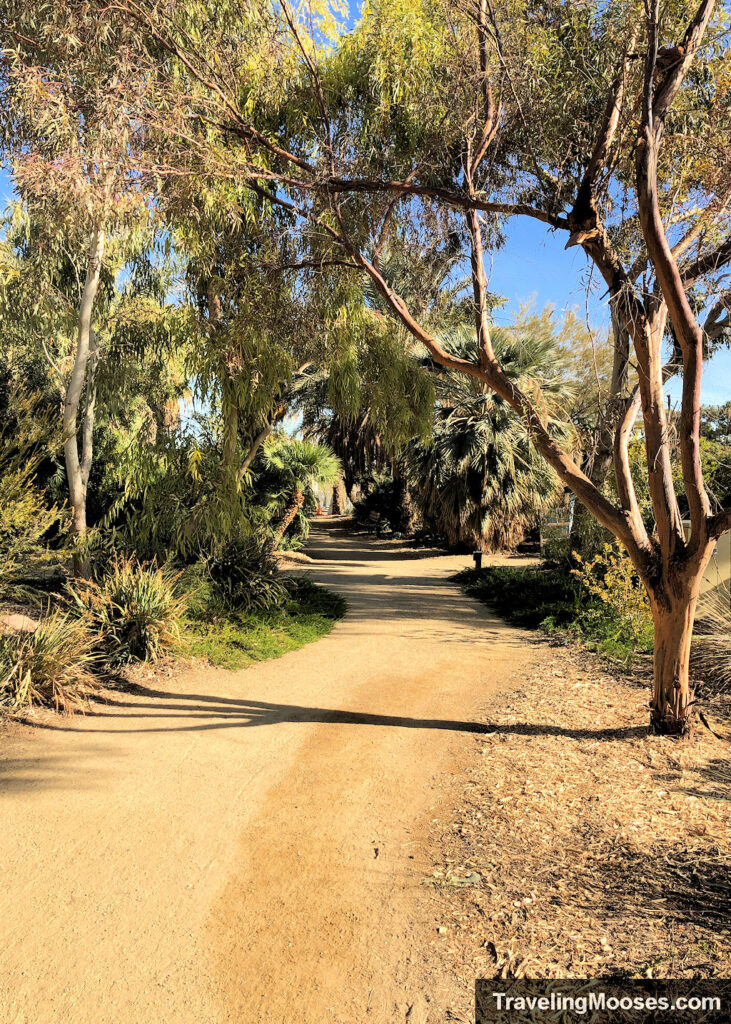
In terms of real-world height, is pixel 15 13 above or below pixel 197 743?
above

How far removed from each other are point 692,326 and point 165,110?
4530 millimetres

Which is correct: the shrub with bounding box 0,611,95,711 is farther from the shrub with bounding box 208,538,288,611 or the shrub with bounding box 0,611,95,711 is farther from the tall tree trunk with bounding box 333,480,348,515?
the tall tree trunk with bounding box 333,480,348,515

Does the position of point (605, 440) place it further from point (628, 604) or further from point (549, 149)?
point (549, 149)

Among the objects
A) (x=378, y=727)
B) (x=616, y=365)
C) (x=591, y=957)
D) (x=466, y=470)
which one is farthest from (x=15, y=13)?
(x=466, y=470)

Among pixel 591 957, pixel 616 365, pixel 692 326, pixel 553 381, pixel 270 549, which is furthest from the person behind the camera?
pixel 553 381

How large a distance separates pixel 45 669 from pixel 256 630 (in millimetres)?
3001

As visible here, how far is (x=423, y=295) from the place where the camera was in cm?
759

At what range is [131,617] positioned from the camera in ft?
22.8

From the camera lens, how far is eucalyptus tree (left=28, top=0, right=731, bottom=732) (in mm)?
4688

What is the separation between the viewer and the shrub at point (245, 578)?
30.0 ft

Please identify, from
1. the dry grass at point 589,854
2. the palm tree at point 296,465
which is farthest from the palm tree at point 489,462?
the dry grass at point 589,854

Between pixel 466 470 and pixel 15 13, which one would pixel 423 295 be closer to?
pixel 15 13

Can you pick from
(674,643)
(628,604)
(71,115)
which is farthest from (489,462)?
(71,115)

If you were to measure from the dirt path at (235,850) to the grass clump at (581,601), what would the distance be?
5.50 ft
